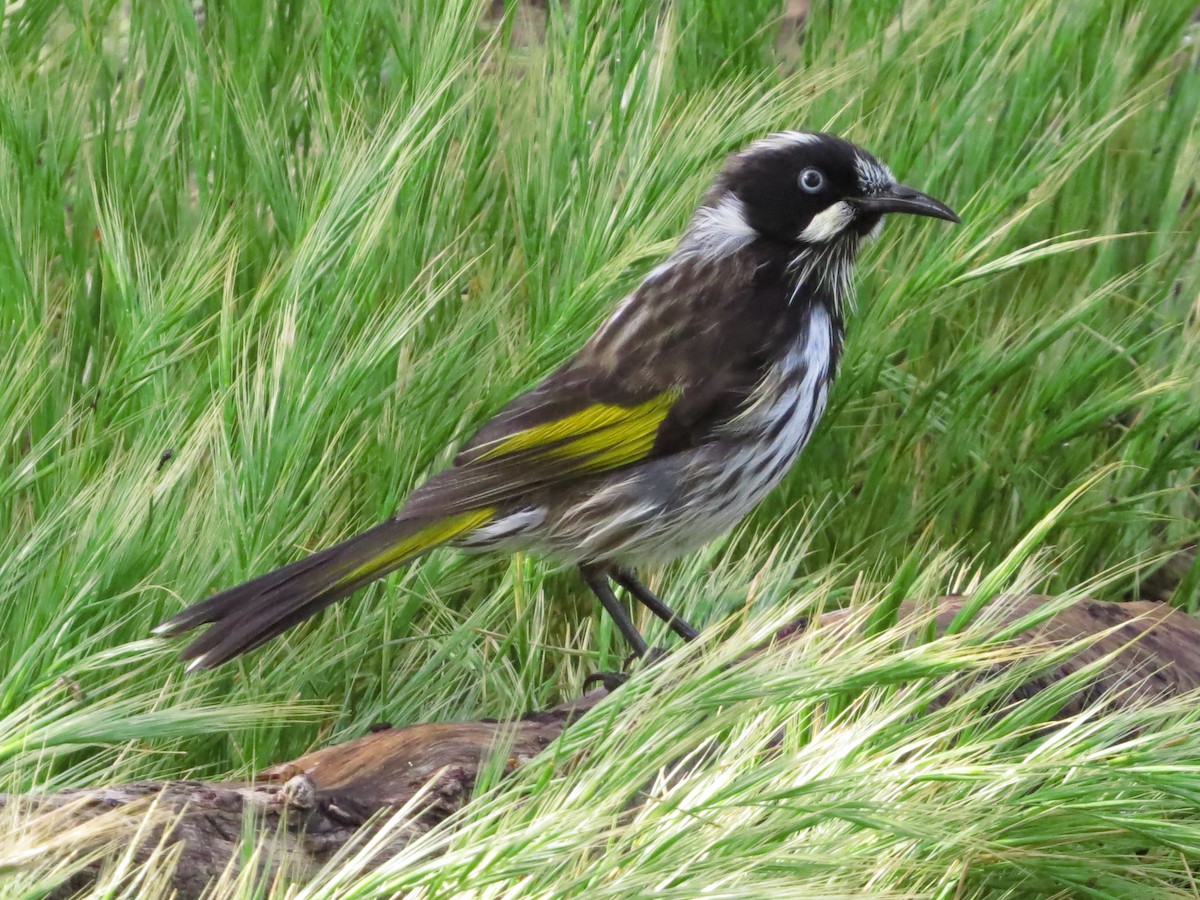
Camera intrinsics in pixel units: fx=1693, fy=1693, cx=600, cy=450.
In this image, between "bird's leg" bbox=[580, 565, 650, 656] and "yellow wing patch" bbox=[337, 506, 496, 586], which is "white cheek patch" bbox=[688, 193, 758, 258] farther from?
"yellow wing patch" bbox=[337, 506, 496, 586]

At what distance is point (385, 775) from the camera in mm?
2586

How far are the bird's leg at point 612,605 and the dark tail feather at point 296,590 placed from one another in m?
0.36

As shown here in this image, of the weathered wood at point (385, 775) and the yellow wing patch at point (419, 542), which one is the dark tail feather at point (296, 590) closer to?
the yellow wing patch at point (419, 542)

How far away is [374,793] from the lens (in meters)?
2.52

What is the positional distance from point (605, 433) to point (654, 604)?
1.21ft

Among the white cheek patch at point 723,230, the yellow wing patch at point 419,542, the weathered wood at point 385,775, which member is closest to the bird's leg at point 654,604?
the weathered wood at point 385,775

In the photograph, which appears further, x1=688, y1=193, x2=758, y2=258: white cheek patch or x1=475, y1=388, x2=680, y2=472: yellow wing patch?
x1=688, y1=193, x2=758, y2=258: white cheek patch

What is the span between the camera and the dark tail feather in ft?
8.71

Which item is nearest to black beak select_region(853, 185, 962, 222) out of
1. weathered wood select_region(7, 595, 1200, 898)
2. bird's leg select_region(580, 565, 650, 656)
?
weathered wood select_region(7, 595, 1200, 898)

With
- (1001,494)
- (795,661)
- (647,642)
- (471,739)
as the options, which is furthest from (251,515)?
(1001,494)

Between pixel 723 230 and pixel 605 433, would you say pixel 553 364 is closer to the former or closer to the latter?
pixel 605 433

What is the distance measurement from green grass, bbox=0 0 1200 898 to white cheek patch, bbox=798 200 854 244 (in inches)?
6.3

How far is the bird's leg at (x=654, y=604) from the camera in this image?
3176 millimetres

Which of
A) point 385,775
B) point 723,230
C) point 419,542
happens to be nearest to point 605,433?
point 419,542
